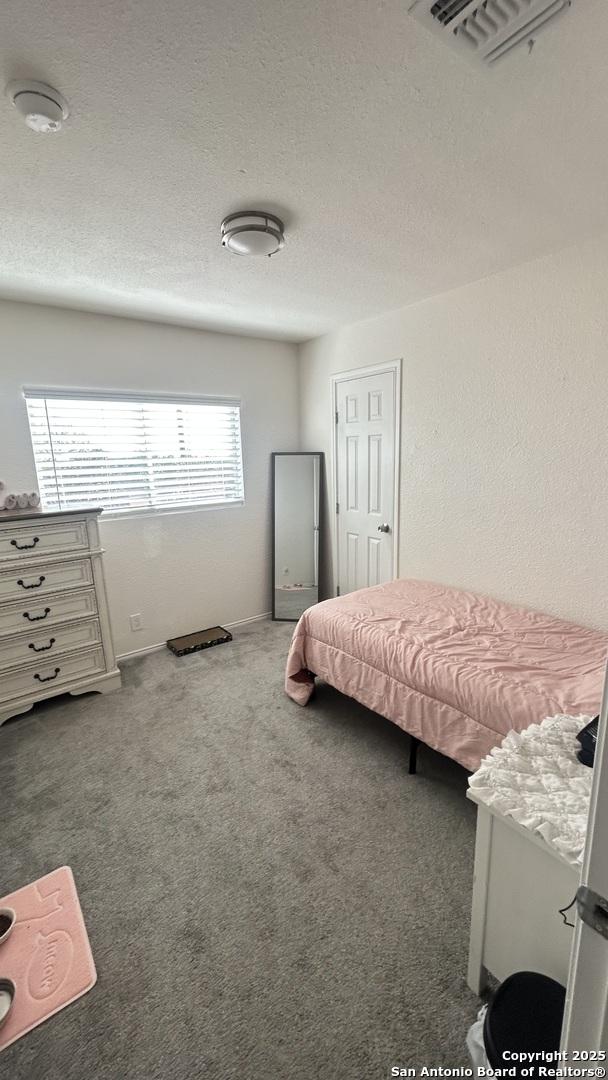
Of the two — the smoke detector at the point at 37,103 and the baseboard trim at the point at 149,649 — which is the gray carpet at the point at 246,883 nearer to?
the baseboard trim at the point at 149,649

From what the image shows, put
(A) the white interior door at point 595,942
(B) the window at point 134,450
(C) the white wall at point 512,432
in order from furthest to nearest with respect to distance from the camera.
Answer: (B) the window at point 134,450, (C) the white wall at point 512,432, (A) the white interior door at point 595,942

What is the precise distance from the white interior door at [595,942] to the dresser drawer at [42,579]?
2.76 meters

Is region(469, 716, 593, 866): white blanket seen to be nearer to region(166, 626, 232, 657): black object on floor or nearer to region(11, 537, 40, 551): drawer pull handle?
region(11, 537, 40, 551): drawer pull handle

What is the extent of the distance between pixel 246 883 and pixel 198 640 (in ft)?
7.05

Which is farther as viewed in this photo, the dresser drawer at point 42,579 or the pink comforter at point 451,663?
the dresser drawer at point 42,579

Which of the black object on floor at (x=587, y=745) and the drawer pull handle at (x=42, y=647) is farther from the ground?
the black object on floor at (x=587, y=745)

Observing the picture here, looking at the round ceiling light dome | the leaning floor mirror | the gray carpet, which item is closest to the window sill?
the leaning floor mirror

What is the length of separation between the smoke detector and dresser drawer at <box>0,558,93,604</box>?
2027 millimetres

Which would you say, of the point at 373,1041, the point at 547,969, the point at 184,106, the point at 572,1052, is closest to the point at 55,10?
the point at 184,106

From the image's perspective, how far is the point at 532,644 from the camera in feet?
6.75

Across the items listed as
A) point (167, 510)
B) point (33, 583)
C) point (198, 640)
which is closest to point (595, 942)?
point (33, 583)

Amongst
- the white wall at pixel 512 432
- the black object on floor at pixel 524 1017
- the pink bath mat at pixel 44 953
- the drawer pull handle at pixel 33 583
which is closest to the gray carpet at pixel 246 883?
the pink bath mat at pixel 44 953

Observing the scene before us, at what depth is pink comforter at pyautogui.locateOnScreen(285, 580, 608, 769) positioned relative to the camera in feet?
5.46

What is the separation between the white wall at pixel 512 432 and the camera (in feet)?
7.13
